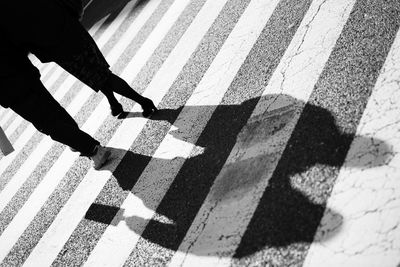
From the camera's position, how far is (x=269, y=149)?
2865 mm

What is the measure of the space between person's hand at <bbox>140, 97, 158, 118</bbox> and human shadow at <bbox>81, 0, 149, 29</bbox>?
10.4 ft

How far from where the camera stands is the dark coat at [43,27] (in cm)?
286

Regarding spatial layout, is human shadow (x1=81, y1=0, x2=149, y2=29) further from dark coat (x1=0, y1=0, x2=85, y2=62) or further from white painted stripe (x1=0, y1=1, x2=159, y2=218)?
dark coat (x1=0, y1=0, x2=85, y2=62)

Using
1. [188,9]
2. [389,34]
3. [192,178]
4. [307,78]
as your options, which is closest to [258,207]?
[192,178]

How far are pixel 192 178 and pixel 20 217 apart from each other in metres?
2.26

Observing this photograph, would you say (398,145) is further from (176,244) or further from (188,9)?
(188,9)

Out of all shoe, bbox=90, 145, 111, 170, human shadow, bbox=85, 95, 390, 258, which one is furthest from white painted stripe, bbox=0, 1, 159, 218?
human shadow, bbox=85, 95, 390, 258

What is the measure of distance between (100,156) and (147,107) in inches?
27.2

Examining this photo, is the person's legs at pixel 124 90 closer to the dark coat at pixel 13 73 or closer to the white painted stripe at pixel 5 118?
the dark coat at pixel 13 73

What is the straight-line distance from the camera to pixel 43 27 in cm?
296

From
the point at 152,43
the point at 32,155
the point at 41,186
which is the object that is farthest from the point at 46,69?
the point at 41,186

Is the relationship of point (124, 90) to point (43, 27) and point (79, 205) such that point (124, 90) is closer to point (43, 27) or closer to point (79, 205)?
point (43, 27)

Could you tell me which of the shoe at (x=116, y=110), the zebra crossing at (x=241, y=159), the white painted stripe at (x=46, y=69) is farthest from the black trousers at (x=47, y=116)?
the white painted stripe at (x=46, y=69)

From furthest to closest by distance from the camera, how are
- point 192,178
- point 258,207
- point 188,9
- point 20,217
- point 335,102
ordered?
1. point 188,9
2. point 20,217
3. point 192,178
4. point 335,102
5. point 258,207
